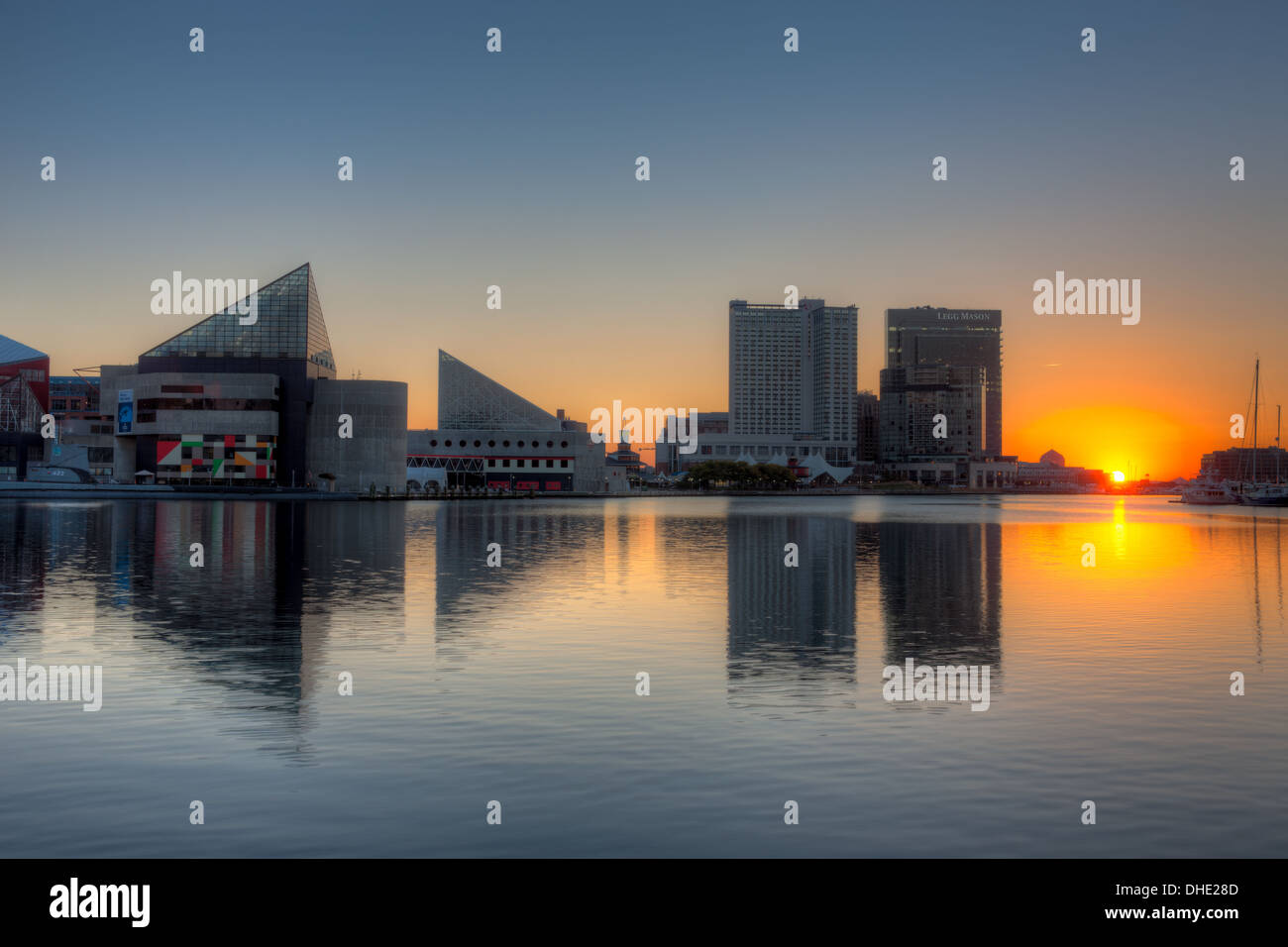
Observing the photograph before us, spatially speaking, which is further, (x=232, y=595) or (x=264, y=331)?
(x=264, y=331)

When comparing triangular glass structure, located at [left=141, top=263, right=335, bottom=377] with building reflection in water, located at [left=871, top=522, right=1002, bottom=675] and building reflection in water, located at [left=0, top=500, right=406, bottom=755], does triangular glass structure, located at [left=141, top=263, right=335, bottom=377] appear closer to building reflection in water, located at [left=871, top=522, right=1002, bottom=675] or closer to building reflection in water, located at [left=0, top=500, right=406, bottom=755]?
building reflection in water, located at [left=0, top=500, right=406, bottom=755]

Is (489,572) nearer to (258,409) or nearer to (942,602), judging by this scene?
(942,602)

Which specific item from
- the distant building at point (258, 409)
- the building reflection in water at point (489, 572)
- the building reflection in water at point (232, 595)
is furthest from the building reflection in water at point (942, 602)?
the distant building at point (258, 409)

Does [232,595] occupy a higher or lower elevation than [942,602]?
higher

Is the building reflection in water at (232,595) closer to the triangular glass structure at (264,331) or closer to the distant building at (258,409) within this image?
the distant building at (258,409)

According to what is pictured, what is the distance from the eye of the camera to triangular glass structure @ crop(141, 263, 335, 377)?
166 metres

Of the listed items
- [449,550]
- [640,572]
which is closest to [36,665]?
[640,572]

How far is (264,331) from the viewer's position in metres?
168

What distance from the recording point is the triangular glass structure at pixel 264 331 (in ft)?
545

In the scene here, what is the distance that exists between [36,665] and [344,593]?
13.9 metres

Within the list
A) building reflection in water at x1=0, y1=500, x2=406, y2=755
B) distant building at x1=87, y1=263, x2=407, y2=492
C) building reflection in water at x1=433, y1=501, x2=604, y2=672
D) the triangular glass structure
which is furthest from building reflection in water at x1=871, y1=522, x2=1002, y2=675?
the triangular glass structure

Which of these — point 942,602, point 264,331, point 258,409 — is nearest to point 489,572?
point 942,602
